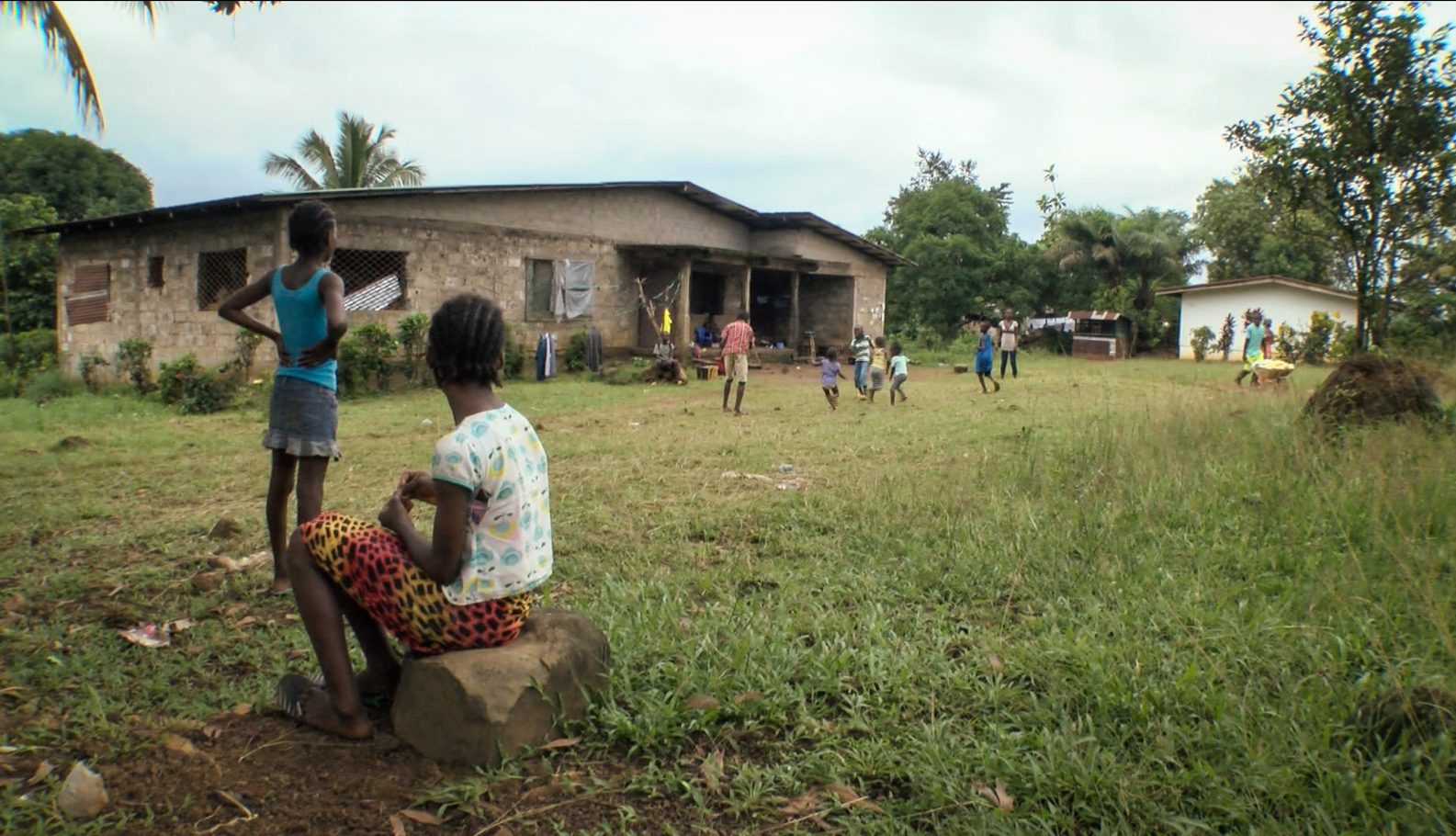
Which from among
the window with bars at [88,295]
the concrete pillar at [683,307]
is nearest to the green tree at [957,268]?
the concrete pillar at [683,307]

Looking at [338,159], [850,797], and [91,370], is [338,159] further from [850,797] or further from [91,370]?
[850,797]

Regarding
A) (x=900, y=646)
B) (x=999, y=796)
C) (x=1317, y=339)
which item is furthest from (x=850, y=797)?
(x=1317, y=339)

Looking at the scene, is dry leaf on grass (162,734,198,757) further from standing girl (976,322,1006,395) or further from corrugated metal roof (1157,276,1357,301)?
corrugated metal roof (1157,276,1357,301)

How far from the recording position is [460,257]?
58.2 ft

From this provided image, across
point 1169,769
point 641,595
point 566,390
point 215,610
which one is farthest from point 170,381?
point 1169,769

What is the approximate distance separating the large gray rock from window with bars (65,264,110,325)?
20193 millimetres

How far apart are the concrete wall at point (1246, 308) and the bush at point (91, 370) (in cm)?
3106

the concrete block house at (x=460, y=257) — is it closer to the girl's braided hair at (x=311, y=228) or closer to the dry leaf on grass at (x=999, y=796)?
the girl's braided hair at (x=311, y=228)

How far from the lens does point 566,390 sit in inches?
642

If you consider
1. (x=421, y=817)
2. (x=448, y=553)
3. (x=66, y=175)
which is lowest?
(x=421, y=817)

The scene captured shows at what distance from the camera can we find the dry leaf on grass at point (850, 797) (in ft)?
8.27

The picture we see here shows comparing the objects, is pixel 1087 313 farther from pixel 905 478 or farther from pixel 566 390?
pixel 905 478

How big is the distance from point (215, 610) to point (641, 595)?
184 centimetres

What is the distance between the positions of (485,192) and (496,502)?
16.5m
